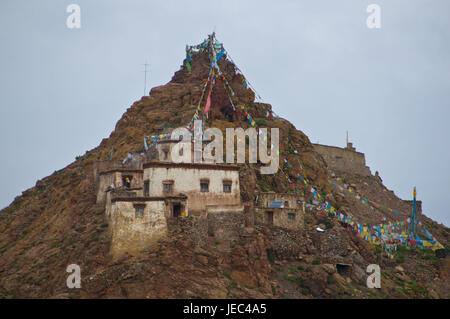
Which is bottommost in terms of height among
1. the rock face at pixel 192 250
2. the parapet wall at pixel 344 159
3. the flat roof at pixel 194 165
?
the rock face at pixel 192 250

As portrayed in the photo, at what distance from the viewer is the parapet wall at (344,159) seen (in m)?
61.2

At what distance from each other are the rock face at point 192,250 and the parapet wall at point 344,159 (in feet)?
23.5

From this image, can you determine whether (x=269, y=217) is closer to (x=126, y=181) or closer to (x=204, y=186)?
(x=204, y=186)

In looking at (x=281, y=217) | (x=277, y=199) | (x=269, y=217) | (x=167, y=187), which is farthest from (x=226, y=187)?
(x=277, y=199)

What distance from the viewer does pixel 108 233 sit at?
116ft

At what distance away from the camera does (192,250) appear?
34.4 m

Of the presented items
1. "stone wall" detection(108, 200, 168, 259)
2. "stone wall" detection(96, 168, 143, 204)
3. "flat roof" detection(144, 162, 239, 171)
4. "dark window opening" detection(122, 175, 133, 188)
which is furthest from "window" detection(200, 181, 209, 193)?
"dark window opening" detection(122, 175, 133, 188)

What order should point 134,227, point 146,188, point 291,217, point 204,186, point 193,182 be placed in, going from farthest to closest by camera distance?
point 291,217 < point 204,186 < point 193,182 < point 146,188 < point 134,227

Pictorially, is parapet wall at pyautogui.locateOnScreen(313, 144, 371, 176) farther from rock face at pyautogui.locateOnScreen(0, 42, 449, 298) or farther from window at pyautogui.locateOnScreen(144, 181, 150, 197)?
window at pyautogui.locateOnScreen(144, 181, 150, 197)

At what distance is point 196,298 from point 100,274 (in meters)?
5.28

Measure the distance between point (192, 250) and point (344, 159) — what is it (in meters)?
31.9

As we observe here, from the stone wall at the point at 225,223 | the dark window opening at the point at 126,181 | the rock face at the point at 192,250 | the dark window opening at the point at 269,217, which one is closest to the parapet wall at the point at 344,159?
the rock face at the point at 192,250

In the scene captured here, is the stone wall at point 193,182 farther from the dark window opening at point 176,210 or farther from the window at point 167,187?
the dark window opening at point 176,210
